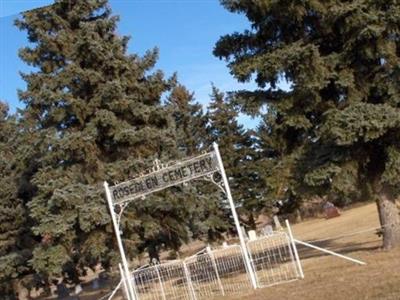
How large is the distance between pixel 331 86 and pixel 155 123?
7907 millimetres

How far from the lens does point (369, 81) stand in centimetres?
1464

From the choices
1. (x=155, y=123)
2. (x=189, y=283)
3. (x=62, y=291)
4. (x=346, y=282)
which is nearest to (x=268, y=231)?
(x=155, y=123)

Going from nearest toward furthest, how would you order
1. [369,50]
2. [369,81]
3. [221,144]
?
[369,50]
[369,81]
[221,144]

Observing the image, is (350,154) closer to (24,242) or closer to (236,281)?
(236,281)

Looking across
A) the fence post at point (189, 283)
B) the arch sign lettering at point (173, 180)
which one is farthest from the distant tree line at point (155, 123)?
the fence post at point (189, 283)

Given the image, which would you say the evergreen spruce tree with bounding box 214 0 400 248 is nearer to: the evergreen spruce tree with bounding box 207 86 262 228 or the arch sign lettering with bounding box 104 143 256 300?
the arch sign lettering with bounding box 104 143 256 300

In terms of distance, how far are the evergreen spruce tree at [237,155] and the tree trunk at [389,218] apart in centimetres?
2735

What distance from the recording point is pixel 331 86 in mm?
15188

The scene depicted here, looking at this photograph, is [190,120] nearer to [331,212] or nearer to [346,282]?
[331,212]

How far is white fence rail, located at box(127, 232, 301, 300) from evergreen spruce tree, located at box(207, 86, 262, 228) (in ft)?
82.9

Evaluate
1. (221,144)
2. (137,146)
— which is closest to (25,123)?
(137,146)

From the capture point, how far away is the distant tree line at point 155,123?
1399 cm

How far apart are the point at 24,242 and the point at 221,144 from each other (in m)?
20.9

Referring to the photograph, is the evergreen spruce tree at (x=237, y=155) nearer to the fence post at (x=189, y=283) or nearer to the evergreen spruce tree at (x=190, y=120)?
the evergreen spruce tree at (x=190, y=120)
